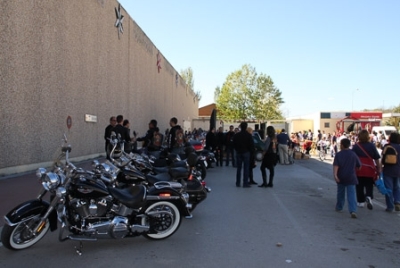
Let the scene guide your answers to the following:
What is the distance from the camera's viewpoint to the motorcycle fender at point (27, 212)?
5.09m

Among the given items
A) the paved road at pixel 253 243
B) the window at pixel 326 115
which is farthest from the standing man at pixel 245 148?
the window at pixel 326 115

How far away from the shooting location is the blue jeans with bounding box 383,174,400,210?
8773 millimetres

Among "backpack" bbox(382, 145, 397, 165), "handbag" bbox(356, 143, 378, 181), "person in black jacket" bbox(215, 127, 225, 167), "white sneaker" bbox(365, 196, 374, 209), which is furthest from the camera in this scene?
"person in black jacket" bbox(215, 127, 225, 167)

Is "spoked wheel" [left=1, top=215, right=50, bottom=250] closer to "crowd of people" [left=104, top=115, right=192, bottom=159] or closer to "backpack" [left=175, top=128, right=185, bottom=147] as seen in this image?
"crowd of people" [left=104, top=115, right=192, bottom=159]

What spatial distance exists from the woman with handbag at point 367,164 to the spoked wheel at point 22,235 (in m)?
6.58

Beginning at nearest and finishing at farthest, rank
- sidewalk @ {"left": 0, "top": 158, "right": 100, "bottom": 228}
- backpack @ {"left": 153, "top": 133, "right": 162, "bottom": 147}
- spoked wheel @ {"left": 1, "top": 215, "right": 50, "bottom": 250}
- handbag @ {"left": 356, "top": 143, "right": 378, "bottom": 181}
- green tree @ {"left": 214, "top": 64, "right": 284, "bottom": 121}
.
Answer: spoked wheel @ {"left": 1, "top": 215, "right": 50, "bottom": 250}, sidewalk @ {"left": 0, "top": 158, "right": 100, "bottom": 228}, handbag @ {"left": 356, "top": 143, "right": 378, "bottom": 181}, backpack @ {"left": 153, "top": 133, "right": 162, "bottom": 147}, green tree @ {"left": 214, "top": 64, "right": 284, "bottom": 121}

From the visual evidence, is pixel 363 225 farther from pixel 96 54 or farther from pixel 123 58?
pixel 123 58

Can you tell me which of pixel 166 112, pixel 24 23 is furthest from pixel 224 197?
pixel 166 112

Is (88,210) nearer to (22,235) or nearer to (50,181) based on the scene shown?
(50,181)

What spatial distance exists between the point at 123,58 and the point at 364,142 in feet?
54.0

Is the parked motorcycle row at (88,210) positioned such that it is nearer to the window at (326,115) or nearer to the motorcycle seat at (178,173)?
the motorcycle seat at (178,173)

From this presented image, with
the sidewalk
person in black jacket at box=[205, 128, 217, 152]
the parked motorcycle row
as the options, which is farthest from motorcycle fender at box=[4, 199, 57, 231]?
person in black jacket at box=[205, 128, 217, 152]

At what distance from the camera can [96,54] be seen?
17766 millimetres

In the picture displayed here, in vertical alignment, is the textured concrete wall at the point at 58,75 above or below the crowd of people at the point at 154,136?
above
